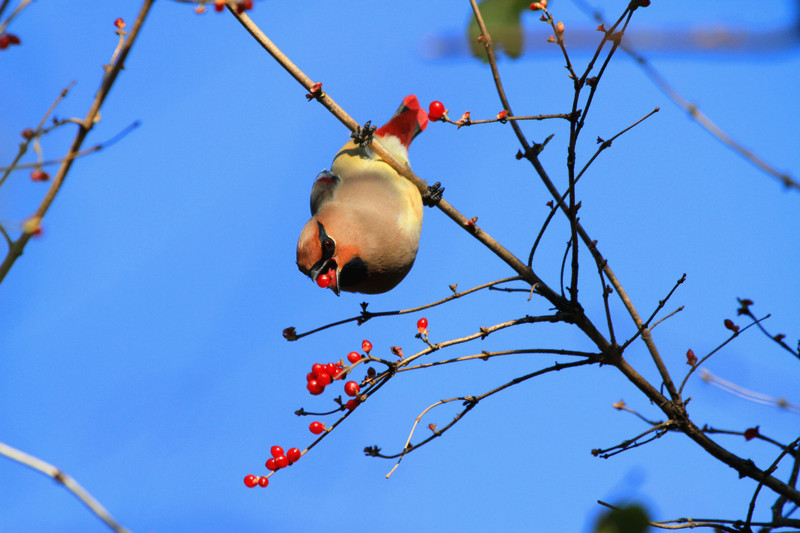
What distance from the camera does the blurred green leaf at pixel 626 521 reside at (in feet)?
Result: 4.38

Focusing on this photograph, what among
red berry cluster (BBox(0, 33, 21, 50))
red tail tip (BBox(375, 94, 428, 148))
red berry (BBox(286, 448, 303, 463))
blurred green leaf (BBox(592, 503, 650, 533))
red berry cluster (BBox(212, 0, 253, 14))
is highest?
red tail tip (BBox(375, 94, 428, 148))

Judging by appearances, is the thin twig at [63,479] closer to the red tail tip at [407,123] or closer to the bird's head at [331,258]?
the bird's head at [331,258]

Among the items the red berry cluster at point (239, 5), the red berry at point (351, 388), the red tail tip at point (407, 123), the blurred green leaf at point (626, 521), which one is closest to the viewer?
the blurred green leaf at point (626, 521)

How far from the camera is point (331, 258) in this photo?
13.8ft

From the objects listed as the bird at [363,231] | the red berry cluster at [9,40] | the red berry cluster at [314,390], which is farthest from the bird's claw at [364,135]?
the red berry cluster at [9,40]

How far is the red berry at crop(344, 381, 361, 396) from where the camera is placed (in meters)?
3.11

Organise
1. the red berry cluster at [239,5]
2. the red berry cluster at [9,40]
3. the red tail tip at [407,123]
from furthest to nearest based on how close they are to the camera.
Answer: the red tail tip at [407,123] < the red berry cluster at [239,5] < the red berry cluster at [9,40]

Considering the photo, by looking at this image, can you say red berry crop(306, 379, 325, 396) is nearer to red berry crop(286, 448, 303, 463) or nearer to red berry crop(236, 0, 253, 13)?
red berry crop(286, 448, 303, 463)

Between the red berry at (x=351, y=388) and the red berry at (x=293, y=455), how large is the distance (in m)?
0.38

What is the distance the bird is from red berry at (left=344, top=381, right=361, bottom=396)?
1.03 m

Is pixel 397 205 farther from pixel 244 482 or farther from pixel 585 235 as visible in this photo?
pixel 244 482

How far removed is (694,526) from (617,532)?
1557 millimetres

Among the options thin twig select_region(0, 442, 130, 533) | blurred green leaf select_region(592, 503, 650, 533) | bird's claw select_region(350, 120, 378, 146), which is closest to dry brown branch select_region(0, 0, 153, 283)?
thin twig select_region(0, 442, 130, 533)


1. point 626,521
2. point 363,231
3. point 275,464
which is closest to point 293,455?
point 275,464
